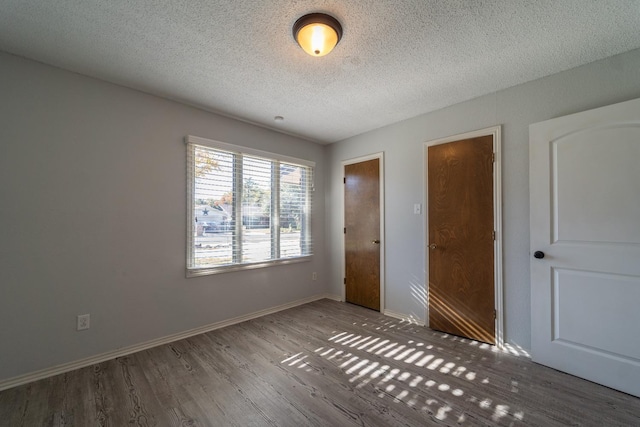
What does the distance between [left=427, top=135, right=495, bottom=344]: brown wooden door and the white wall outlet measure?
344 centimetres

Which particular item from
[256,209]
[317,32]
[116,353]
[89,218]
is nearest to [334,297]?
[256,209]

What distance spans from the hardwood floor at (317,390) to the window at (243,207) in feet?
3.25

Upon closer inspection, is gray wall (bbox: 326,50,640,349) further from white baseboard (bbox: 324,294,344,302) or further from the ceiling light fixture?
the ceiling light fixture

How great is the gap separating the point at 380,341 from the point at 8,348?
10.2ft

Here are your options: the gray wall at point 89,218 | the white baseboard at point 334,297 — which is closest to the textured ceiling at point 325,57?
the gray wall at point 89,218

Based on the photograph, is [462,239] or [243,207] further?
[243,207]

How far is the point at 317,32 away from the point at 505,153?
2141 millimetres

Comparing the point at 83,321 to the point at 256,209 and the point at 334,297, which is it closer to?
the point at 256,209

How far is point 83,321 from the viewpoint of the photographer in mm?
2236

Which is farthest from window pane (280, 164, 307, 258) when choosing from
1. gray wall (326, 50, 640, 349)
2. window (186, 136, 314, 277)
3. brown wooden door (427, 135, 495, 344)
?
brown wooden door (427, 135, 495, 344)

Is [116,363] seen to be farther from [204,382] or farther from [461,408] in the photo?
[461,408]

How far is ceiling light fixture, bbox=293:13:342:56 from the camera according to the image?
64.4 inches

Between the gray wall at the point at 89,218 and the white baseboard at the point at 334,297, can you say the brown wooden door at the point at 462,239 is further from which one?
the gray wall at the point at 89,218

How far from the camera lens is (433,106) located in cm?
296
